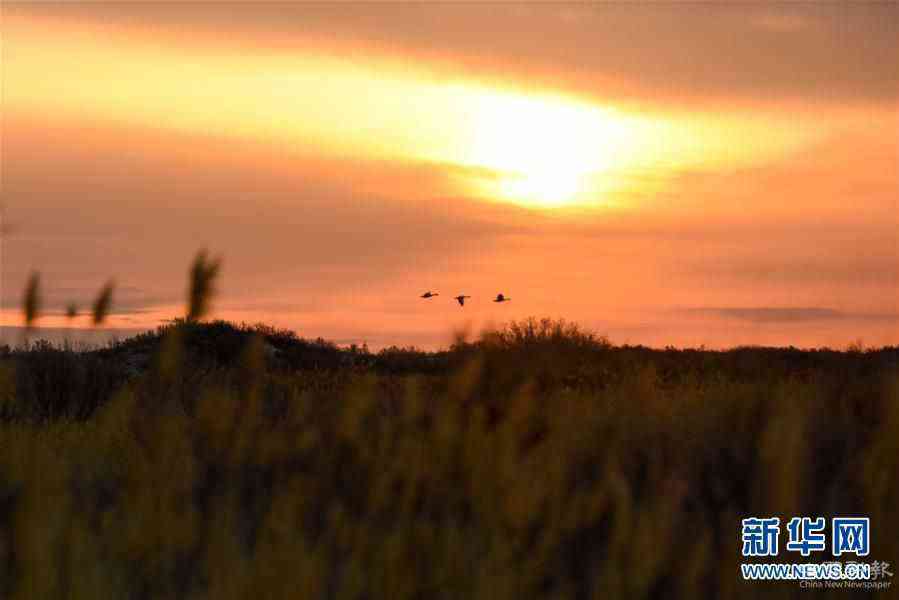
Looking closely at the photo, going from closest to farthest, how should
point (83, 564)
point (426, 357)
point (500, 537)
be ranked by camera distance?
point (83, 564) < point (500, 537) < point (426, 357)

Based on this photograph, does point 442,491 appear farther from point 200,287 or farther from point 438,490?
point 200,287

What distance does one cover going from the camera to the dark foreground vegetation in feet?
14.5

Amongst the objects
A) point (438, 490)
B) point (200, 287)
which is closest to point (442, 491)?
point (438, 490)

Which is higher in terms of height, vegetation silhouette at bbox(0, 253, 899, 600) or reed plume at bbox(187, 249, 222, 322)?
reed plume at bbox(187, 249, 222, 322)

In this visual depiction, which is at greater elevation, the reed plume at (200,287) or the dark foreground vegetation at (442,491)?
the reed plume at (200,287)

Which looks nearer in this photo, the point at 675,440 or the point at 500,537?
the point at 500,537

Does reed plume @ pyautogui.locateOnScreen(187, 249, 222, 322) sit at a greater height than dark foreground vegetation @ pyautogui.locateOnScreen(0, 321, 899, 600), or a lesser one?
greater

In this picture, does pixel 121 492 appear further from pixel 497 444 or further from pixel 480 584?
pixel 480 584

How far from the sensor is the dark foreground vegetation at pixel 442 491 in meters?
4.41

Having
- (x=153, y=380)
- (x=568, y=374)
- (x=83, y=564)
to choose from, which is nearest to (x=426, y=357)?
(x=568, y=374)

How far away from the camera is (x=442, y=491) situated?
5.55m

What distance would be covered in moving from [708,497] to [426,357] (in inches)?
891

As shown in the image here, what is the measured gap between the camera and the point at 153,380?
6.52 meters

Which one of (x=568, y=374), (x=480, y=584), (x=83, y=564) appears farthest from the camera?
(x=568, y=374)
